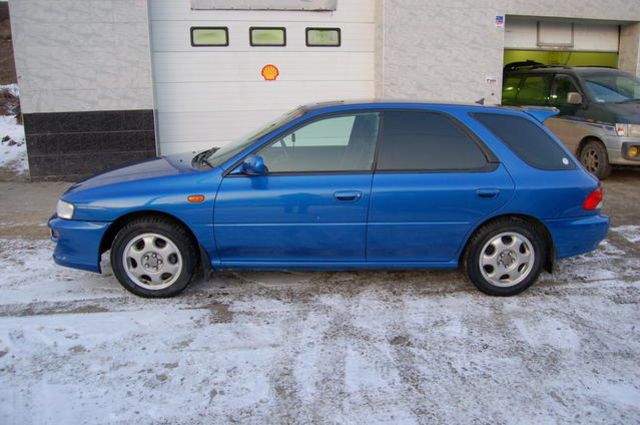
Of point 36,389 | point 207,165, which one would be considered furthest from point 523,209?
point 36,389

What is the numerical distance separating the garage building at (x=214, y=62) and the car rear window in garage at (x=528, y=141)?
5.47m

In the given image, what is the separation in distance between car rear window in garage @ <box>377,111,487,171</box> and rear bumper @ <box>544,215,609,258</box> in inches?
30.3

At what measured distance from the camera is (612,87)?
365 inches

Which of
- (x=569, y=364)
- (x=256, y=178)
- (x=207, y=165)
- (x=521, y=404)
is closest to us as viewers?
(x=521, y=404)

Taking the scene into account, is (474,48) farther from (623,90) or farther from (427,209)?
(427,209)

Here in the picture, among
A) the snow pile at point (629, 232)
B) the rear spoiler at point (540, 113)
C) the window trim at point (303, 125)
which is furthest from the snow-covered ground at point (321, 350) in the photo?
the rear spoiler at point (540, 113)

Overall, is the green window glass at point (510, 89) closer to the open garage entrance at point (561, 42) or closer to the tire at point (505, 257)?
the open garage entrance at point (561, 42)

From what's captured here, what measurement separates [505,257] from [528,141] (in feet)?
3.05

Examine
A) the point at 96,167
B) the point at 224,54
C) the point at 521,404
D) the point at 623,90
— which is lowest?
the point at 521,404

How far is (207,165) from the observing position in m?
4.59

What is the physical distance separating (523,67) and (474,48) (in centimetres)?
122

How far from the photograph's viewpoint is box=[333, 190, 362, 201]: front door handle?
14.0ft

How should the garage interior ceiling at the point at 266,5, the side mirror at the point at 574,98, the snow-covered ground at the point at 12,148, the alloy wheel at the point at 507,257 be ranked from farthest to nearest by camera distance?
the snow-covered ground at the point at 12,148
the garage interior ceiling at the point at 266,5
the side mirror at the point at 574,98
the alloy wheel at the point at 507,257

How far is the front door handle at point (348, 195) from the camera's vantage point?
14.0 ft
